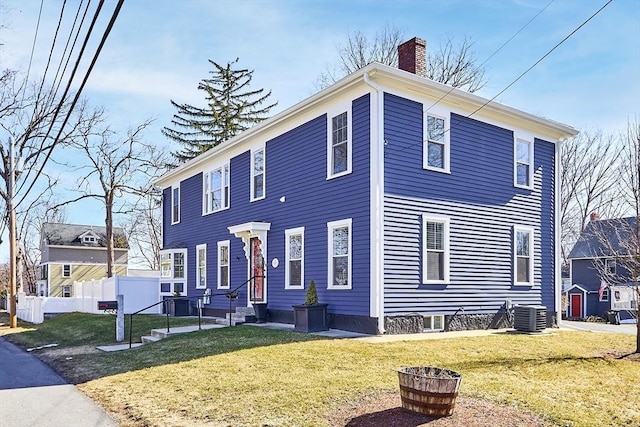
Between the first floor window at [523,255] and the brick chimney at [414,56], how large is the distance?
5.33 metres

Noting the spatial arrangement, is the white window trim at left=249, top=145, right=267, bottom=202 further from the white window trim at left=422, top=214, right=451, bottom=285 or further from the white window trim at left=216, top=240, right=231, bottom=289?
the white window trim at left=422, top=214, right=451, bottom=285

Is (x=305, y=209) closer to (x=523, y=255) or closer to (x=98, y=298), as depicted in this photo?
(x=523, y=255)

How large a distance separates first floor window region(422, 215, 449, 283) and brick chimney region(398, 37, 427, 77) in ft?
13.4

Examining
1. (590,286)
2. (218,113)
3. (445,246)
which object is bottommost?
(590,286)

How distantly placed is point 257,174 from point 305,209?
3.27 m

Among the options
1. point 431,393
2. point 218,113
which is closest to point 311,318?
point 431,393

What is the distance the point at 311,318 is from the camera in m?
12.9

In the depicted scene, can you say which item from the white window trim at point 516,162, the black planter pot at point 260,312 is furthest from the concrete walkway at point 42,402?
the white window trim at point 516,162

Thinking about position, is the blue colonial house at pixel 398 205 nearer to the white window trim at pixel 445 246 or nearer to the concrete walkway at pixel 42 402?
the white window trim at pixel 445 246

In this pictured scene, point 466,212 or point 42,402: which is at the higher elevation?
point 466,212

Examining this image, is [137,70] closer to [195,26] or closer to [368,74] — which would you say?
[195,26]

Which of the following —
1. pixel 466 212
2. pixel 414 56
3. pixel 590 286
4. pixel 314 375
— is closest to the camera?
pixel 314 375

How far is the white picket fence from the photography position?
2266 centimetres

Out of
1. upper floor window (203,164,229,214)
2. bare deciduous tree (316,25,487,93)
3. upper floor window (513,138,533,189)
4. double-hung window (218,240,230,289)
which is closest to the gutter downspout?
upper floor window (513,138,533,189)
